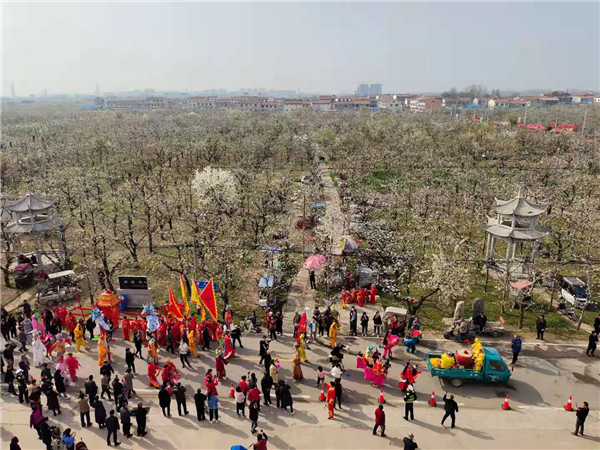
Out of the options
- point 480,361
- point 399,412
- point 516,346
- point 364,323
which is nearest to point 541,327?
point 516,346

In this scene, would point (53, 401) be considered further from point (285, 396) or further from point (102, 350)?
point (285, 396)

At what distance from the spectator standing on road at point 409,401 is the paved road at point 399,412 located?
302 mm

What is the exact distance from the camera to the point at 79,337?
18234mm

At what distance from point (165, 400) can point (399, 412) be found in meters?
7.83

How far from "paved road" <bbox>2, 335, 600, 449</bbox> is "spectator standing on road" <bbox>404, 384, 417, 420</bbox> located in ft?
0.99

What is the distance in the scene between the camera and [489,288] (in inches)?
995

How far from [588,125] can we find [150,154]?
86.2 metres

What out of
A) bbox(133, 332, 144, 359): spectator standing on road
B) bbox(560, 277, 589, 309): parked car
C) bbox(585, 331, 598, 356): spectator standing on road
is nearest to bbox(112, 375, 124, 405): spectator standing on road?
bbox(133, 332, 144, 359): spectator standing on road

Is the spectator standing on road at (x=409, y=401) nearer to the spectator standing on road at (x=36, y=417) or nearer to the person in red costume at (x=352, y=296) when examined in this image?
the person in red costume at (x=352, y=296)

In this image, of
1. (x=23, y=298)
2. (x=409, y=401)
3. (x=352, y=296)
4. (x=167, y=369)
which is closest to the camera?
(x=409, y=401)

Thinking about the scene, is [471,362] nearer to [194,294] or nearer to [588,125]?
[194,294]

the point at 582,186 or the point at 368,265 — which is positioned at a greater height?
the point at 582,186

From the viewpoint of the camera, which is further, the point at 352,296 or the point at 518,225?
the point at 518,225

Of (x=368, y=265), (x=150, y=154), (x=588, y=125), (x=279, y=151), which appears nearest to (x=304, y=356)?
(x=368, y=265)
